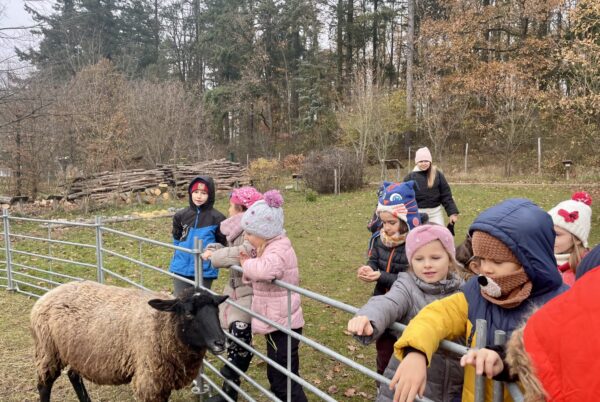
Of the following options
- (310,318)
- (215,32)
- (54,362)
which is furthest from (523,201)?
(215,32)

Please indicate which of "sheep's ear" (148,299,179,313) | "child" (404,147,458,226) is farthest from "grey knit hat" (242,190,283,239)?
"child" (404,147,458,226)

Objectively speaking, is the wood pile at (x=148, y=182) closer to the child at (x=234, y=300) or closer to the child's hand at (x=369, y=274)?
the child at (x=234, y=300)

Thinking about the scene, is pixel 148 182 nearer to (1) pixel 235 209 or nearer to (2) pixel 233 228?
(1) pixel 235 209

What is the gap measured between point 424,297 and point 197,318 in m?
1.62

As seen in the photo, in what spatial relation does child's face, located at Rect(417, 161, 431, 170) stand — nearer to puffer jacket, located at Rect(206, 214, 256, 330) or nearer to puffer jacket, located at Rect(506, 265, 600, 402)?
puffer jacket, located at Rect(206, 214, 256, 330)

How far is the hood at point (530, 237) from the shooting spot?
154 cm

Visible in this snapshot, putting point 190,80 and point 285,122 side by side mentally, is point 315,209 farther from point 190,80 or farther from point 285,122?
point 190,80

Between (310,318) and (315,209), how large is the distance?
991 cm

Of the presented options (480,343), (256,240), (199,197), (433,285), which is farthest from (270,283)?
(480,343)

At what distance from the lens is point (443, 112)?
2573 cm

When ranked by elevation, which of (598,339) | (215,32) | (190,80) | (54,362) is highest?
(215,32)

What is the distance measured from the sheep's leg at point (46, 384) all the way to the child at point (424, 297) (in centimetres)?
311

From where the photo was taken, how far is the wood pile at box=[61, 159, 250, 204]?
17.6 metres

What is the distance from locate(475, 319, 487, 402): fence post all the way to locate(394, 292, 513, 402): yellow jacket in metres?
0.15
